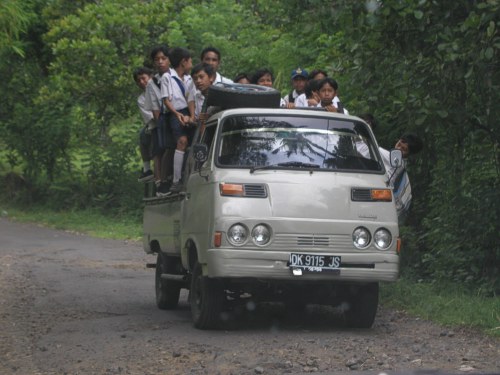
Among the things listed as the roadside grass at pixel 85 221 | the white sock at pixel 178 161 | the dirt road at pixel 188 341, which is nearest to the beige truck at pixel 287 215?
the dirt road at pixel 188 341

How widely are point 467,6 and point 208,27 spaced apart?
1449 cm

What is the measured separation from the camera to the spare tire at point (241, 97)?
10.7 meters

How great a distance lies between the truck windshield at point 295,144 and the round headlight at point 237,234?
2.44 ft

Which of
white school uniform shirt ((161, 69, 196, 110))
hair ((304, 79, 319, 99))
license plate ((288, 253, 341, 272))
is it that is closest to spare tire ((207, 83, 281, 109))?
white school uniform shirt ((161, 69, 196, 110))

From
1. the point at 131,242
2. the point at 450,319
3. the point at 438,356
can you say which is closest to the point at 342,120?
the point at 450,319

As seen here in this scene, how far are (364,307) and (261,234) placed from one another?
4.46ft

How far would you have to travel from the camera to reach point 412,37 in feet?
37.9

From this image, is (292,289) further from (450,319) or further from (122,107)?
(122,107)

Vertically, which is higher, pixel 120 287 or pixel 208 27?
pixel 208 27

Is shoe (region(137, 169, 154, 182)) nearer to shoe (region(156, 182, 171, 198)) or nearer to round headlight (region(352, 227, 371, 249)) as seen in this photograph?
shoe (region(156, 182, 171, 198))

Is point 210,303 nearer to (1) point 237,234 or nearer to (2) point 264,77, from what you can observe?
(1) point 237,234

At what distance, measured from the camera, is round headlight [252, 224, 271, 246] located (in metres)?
9.41

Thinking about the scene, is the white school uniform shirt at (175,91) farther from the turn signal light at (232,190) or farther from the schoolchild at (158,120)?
the turn signal light at (232,190)

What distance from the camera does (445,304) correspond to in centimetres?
1083
